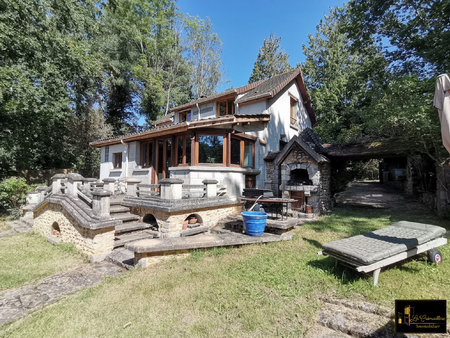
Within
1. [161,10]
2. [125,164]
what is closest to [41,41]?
[125,164]

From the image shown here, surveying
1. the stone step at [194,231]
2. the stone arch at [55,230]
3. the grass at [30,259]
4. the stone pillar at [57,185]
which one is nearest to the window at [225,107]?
the stone step at [194,231]

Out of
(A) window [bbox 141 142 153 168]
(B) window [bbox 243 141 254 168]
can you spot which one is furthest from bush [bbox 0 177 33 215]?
(B) window [bbox 243 141 254 168]

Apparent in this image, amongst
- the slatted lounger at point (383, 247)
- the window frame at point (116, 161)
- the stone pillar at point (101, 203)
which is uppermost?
the window frame at point (116, 161)

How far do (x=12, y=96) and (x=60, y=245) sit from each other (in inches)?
355

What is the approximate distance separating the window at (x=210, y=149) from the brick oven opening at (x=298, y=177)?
12.9 feet

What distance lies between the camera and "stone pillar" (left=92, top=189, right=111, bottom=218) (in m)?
6.45

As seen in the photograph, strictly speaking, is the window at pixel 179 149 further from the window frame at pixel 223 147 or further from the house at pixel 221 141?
the window frame at pixel 223 147

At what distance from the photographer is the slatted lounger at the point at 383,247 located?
365 centimetres

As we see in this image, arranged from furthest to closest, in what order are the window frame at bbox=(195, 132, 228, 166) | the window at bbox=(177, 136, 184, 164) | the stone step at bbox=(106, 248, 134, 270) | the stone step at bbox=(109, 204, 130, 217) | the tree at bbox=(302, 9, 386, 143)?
the tree at bbox=(302, 9, 386, 143) → the window at bbox=(177, 136, 184, 164) → the window frame at bbox=(195, 132, 228, 166) → the stone step at bbox=(109, 204, 130, 217) → the stone step at bbox=(106, 248, 134, 270)

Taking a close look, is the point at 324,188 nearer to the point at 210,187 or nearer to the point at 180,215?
the point at 210,187

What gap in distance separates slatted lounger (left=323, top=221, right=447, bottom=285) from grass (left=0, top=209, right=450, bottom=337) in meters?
0.40

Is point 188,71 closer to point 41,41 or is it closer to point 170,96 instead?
point 170,96

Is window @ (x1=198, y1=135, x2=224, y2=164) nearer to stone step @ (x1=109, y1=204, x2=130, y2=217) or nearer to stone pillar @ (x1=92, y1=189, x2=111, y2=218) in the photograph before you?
stone step @ (x1=109, y1=204, x2=130, y2=217)

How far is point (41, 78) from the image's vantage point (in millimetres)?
11789
